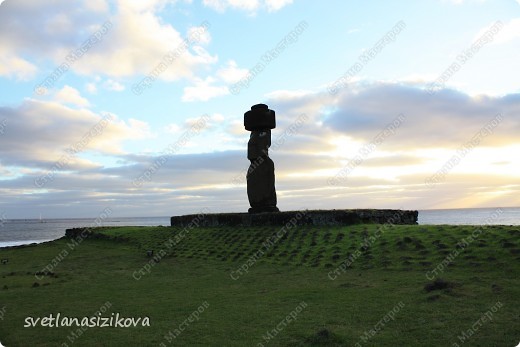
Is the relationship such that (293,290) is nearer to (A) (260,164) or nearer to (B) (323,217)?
(B) (323,217)

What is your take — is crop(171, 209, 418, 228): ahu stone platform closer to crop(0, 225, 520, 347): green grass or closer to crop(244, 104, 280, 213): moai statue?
crop(0, 225, 520, 347): green grass

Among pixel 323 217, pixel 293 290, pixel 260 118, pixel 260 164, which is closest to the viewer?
pixel 293 290

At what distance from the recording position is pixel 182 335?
26.0 ft

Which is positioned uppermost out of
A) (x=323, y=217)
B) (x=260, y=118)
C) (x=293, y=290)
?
(x=260, y=118)

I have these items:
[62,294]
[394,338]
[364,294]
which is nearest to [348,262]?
[364,294]

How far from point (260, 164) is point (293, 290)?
11165 millimetres

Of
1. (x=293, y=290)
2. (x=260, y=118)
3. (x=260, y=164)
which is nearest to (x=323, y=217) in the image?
(x=260, y=164)

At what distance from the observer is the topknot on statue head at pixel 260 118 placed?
72.6 feet

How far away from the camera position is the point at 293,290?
11.2m

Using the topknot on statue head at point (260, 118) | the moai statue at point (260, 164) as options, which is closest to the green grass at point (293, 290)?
the moai statue at point (260, 164)

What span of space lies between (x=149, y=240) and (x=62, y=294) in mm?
11079

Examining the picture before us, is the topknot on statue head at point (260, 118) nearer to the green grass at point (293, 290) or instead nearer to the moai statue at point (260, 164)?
the moai statue at point (260, 164)

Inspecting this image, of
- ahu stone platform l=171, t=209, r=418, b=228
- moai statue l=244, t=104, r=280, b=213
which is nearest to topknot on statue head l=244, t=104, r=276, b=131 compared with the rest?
moai statue l=244, t=104, r=280, b=213

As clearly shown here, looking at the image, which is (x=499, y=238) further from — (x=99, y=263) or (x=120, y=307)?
(x=99, y=263)
